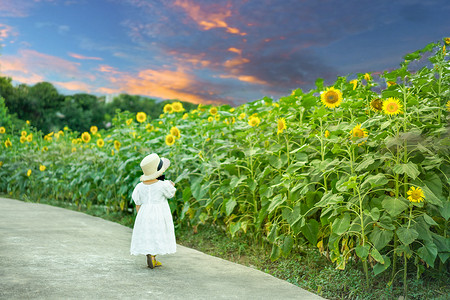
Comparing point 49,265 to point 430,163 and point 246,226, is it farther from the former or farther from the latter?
point 430,163

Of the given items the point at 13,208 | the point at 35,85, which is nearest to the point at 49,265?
the point at 13,208

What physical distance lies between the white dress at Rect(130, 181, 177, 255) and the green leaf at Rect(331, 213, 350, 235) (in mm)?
1474

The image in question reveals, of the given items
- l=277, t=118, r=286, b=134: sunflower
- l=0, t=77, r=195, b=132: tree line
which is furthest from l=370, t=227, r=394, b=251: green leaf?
l=0, t=77, r=195, b=132: tree line

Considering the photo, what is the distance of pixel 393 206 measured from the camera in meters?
3.35

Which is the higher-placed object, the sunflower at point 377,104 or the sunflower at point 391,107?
the sunflower at point 377,104

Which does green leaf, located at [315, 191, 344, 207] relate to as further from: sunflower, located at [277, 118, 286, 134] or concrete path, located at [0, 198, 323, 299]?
sunflower, located at [277, 118, 286, 134]

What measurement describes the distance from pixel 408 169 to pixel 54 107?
2848cm

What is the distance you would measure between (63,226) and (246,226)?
2567mm

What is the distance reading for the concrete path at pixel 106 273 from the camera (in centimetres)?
330

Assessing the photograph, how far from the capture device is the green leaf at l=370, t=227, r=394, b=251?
3318 millimetres

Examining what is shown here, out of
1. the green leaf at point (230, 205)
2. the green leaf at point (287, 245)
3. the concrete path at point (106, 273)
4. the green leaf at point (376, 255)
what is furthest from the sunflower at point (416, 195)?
the green leaf at point (230, 205)

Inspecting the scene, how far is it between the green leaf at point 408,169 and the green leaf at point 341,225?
51 cm

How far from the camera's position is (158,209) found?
4176mm

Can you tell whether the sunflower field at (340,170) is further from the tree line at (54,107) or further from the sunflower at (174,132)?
the tree line at (54,107)
